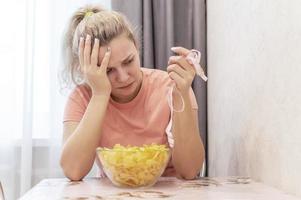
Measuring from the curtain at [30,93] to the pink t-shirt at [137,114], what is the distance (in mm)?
521

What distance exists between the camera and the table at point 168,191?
0.83 meters

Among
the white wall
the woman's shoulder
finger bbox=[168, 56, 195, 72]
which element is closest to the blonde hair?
the woman's shoulder

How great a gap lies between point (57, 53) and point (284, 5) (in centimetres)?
108

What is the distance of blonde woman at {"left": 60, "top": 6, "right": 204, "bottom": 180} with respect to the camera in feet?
3.50

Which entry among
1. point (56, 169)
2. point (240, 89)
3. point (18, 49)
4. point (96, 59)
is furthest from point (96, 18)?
point (56, 169)

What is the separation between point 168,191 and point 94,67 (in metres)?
0.38

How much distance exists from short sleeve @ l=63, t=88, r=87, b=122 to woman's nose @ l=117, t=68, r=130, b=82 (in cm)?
14

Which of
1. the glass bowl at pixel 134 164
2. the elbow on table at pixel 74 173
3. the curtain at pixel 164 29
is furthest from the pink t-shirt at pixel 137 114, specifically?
the curtain at pixel 164 29

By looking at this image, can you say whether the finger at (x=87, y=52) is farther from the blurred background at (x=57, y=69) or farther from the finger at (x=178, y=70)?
the blurred background at (x=57, y=69)

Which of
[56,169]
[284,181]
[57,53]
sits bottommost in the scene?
[56,169]

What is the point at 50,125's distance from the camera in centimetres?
173

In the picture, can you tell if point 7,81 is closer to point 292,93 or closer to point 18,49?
point 18,49

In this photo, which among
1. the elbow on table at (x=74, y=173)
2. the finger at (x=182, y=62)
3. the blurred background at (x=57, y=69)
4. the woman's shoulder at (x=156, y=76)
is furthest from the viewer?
the blurred background at (x=57, y=69)

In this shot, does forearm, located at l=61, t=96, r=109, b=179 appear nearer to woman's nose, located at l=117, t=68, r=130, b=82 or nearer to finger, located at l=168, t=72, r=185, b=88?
woman's nose, located at l=117, t=68, r=130, b=82
